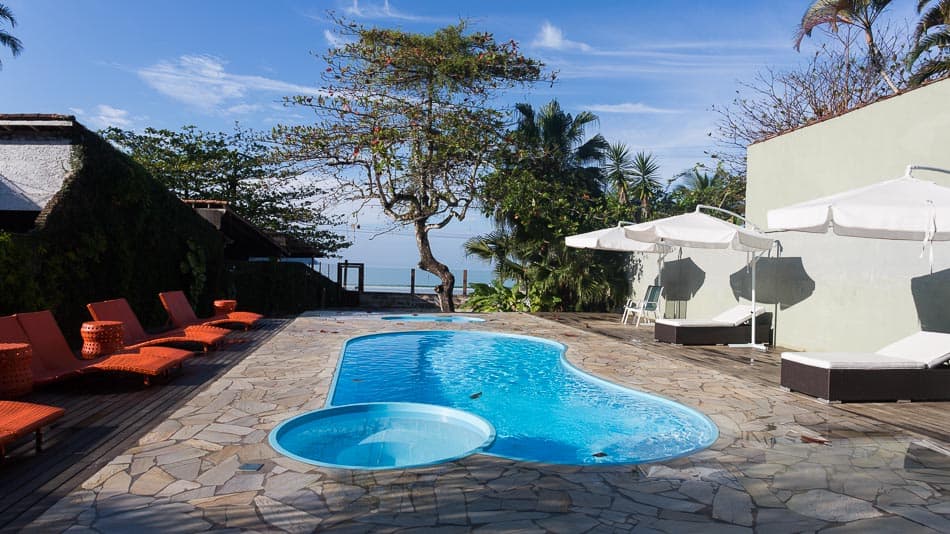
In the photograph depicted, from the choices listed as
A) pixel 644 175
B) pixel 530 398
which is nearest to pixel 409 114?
pixel 644 175

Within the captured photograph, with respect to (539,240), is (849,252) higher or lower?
lower

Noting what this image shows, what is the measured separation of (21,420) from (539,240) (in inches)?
581

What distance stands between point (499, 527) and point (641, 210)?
2020 cm

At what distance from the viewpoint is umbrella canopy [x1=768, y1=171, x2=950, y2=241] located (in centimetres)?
579

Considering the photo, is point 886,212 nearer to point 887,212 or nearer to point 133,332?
point 887,212

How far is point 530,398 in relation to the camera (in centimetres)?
711

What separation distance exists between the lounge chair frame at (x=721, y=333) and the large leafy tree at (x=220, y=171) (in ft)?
52.9

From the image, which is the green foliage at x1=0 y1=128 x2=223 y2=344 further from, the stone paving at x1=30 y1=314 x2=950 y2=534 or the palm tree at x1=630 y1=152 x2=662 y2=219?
the palm tree at x1=630 y1=152 x2=662 y2=219

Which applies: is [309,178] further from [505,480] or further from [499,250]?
[505,480]

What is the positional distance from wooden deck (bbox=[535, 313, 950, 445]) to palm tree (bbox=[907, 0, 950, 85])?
1264 centimetres

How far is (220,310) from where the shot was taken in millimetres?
11727

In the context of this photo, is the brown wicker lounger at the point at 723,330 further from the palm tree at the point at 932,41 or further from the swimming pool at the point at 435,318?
the palm tree at the point at 932,41

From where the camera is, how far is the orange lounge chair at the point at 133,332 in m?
7.44

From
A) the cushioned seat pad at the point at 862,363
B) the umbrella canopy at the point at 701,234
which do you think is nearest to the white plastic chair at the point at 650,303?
the umbrella canopy at the point at 701,234
